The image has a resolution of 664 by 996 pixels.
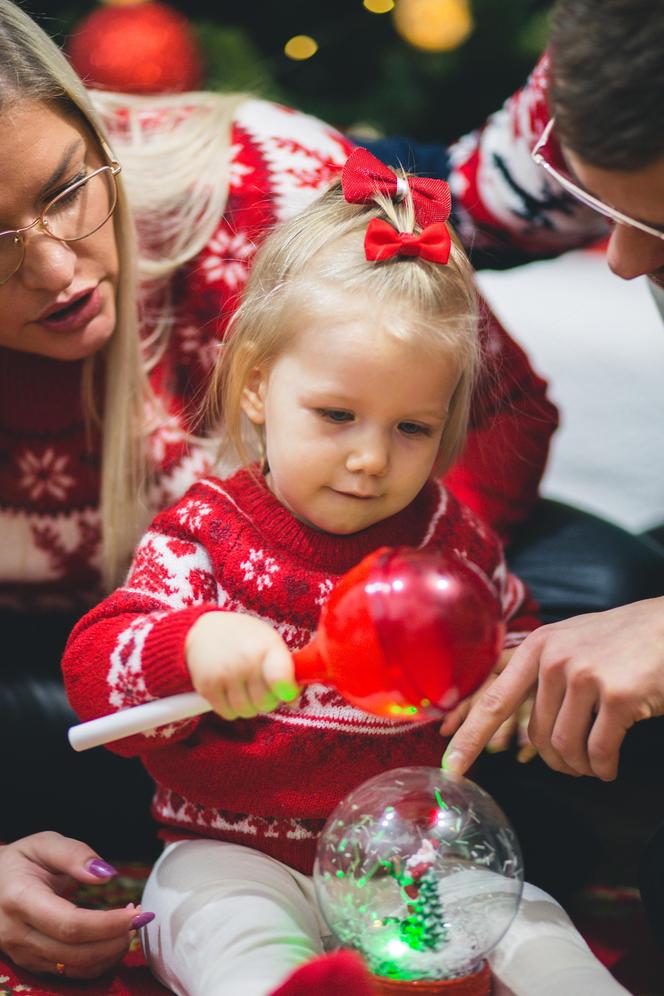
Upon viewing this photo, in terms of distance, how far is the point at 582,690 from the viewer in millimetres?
846

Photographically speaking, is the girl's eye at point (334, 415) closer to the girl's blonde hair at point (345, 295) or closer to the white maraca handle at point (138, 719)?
the girl's blonde hair at point (345, 295)

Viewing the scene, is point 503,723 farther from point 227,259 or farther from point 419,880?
point 227,259

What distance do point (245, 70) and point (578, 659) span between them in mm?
1382

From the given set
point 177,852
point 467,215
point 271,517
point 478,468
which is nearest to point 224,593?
point 271,517

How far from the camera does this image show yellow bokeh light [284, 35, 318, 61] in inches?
82.0

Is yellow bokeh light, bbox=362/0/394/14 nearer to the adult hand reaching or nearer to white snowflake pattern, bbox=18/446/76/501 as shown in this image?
white snowflake pattern, bbox=18/446/76/501

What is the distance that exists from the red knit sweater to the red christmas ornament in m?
0.42

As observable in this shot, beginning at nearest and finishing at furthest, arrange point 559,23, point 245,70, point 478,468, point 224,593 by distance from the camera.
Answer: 1. point 559,23
2. point 224,593
3. point 478,468
4. point 245,70

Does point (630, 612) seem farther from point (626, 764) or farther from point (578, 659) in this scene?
point (626, 764)

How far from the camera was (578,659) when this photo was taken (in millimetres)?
851

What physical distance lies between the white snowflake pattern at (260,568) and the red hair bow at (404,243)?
0.83 feet

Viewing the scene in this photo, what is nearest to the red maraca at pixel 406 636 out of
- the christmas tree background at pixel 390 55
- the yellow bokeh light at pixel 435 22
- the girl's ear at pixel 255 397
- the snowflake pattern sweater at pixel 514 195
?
the girl's ear at pixel 255 397

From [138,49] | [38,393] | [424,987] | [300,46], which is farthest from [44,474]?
[300,46]

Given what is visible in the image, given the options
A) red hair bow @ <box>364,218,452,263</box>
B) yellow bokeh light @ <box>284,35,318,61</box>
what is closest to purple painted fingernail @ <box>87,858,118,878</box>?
red hair bow @ <box>364,218,452,263</box>
